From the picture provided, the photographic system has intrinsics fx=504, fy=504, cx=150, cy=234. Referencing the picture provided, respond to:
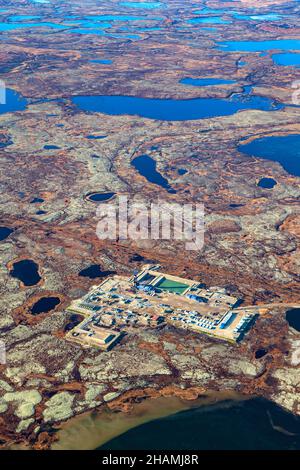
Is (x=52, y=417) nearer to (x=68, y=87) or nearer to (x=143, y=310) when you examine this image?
(x=143, y=310)

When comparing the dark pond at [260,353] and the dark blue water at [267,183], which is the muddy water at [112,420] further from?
the dark blue water at [267,183]

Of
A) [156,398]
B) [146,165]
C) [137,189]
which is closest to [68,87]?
[146,165]

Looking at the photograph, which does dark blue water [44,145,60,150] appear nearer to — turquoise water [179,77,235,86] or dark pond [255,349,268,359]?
turquoise water [179,77,235,86]

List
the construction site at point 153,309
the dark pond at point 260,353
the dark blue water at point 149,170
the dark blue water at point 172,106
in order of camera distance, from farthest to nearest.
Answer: the dark blue water at point 172,106, the dark blue water at point 149,170, the construction site at point 153,309, the dark pond at point 260,353

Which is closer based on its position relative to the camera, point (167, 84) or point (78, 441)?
point (78, 441)

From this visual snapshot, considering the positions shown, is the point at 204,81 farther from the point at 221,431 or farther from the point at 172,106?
the point at 221,431

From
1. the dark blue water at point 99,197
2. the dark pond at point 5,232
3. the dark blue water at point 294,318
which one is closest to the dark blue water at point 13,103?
the dark blue water at point 99,197

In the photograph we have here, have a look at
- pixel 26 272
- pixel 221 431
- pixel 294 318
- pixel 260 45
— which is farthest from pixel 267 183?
pixel 260 45

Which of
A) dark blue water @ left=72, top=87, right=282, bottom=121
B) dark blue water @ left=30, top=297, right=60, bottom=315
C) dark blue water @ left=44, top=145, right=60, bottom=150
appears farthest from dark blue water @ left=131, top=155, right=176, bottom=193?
dark blue water @ left=30, top=297, right=60, bottom=315
